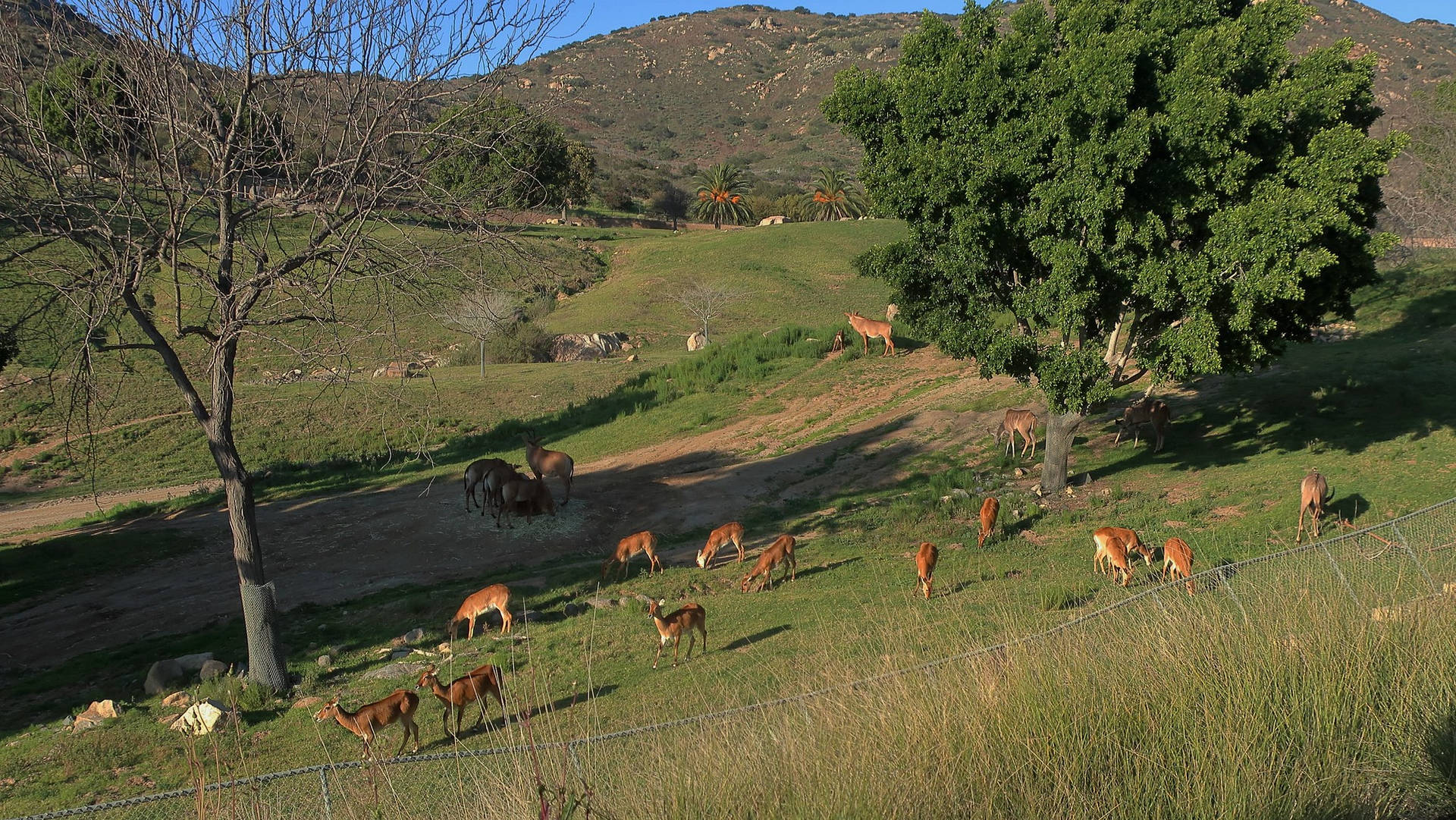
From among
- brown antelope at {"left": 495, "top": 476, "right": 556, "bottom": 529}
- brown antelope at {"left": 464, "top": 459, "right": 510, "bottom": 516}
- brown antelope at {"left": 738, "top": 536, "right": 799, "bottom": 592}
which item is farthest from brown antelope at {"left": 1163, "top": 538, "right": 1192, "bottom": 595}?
brown antelope at {"left": 464, "top": 459, "right": 510, "bottom": 516}

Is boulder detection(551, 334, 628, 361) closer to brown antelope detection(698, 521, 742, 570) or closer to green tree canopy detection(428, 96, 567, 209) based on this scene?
brown antelope detection(698, 521, 742, 570)

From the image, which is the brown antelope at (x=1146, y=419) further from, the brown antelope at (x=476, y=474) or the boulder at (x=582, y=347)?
the boulder at (x=582, y=347)

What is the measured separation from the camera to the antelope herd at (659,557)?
384 inches

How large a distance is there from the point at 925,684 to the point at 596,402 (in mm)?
27766

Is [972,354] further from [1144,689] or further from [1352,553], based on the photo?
[1144,689]

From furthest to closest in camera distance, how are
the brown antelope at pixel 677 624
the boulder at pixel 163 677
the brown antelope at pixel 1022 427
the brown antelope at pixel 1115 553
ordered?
the brown antelope at pixel 1022 427 → the brown antelope at pixel 1115 553 → the boulder at pixel 163 677 → the brown antelope at pixel 677 624

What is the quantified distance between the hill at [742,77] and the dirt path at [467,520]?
248 feet

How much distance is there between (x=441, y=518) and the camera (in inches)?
855

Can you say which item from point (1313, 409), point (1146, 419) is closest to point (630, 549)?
point (1146, 419)

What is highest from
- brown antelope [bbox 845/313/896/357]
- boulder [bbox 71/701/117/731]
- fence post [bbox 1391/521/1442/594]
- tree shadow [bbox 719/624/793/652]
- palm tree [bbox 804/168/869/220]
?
palm tree [bbox 804/168/869/220]

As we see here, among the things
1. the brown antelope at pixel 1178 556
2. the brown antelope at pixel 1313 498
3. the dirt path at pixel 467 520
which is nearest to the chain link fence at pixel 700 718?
the brown antelope at pixel 1178 556

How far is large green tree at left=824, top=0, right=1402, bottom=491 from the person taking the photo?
15.2m

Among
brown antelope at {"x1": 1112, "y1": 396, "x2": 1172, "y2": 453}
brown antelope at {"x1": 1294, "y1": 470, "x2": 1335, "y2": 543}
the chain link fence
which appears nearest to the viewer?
the chain link fence

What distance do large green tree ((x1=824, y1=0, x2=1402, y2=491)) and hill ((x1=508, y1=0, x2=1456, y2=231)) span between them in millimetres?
83981
